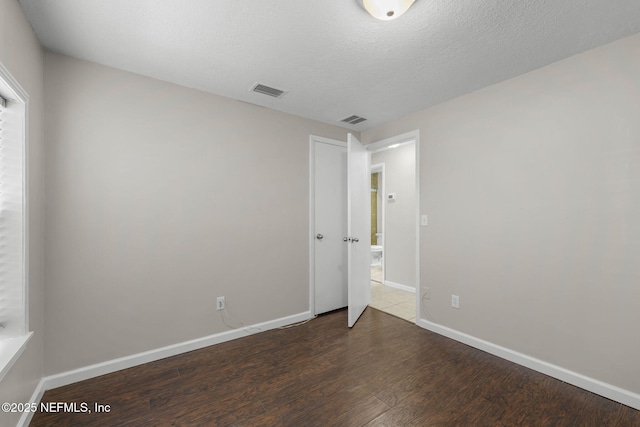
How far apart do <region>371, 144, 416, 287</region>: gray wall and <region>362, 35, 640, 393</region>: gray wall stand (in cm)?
145

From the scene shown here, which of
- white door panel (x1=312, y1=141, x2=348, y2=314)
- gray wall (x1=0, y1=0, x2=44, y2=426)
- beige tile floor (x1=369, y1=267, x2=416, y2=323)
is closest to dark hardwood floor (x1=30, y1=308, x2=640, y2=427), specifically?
gray wall (x1=0, y1=0, x2=44, y2=426)

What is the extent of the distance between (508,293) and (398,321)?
48.2 inches

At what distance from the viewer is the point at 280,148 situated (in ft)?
10.1

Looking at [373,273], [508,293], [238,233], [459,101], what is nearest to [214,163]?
[238,233]

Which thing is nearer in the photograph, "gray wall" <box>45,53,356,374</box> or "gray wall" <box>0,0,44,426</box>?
"gray wall" <box>0,0,44,426</box>

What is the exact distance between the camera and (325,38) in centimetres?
181

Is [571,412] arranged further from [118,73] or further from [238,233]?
[118,73]

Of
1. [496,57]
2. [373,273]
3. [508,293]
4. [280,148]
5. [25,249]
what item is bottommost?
[373,273]

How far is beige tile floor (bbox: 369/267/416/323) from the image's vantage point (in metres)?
3.42

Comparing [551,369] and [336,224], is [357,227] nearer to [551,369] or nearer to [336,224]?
[336,224]

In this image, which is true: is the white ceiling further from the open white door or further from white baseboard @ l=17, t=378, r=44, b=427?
white baseboard @ l=17, t=378, r=44, b=427

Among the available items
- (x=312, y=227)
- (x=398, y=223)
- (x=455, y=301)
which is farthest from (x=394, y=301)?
(x=312, y=227)

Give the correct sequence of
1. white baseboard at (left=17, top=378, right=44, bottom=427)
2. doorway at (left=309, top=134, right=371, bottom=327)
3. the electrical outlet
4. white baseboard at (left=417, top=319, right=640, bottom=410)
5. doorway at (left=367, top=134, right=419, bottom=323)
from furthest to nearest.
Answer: doorway at (left=367, top=134, right=419, bottom=323) < doorway at (left=309, top=134, right=371, bottom=327) < the electrical outlet < white baseboard at (left=417, top=319, right=640, bottom=410) < white baseboard at (left=17, top=378, right=44, bottom=427)

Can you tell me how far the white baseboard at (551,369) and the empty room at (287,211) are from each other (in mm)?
18
